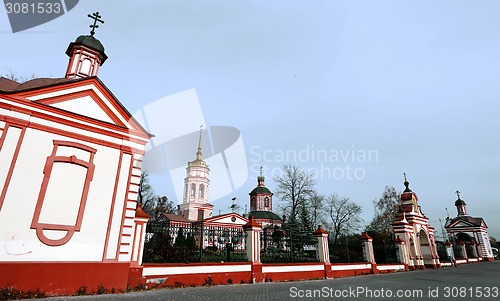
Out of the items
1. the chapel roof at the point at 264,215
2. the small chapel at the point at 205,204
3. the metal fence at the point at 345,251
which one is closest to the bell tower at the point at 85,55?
Answer: the metal fence at the point at 345,251

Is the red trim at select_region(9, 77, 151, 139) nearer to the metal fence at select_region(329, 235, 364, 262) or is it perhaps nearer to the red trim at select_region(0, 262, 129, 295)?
the red trim at select_region(0, 262, 129, 295)

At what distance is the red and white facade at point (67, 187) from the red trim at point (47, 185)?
0.08 feet

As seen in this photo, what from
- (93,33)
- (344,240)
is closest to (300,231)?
(344,240)

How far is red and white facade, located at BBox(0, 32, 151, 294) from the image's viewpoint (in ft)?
27.0

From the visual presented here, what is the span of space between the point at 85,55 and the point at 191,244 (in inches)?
378

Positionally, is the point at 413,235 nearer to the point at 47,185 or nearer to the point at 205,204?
the point at 47,185

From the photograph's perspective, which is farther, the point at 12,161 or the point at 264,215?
the point at 264,215

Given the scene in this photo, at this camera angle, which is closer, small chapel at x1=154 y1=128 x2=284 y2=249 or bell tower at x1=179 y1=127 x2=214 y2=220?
small chapel at x1=154 y1=128 x2=284 y2=249

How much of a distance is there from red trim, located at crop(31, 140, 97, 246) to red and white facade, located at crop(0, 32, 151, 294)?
0.03m

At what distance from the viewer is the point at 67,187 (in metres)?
9.21

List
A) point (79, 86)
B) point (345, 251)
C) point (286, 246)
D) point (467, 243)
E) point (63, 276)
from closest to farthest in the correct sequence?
point (63, 276), point (79, 86), point (286, 246), point (345, 251), point (467, 243)

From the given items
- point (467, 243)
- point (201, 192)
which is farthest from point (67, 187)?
point (467, 243)

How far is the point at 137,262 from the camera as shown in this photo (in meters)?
9.97

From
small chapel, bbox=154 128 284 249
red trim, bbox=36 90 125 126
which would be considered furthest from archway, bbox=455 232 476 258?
red trim, bbox=36 90 125 126
